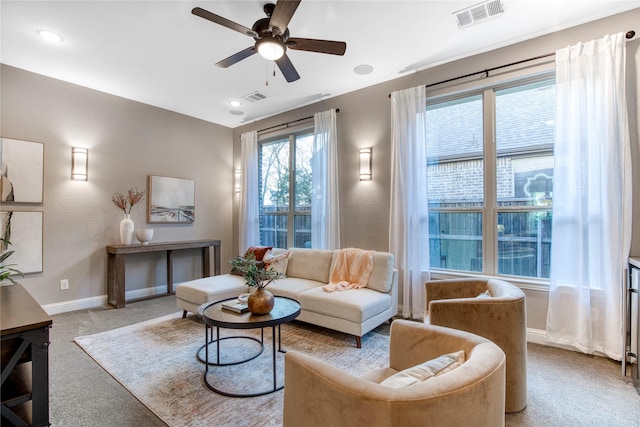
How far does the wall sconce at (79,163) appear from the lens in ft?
13.3

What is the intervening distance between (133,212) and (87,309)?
1.44 m

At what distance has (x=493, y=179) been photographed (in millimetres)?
3301

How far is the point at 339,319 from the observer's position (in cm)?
300

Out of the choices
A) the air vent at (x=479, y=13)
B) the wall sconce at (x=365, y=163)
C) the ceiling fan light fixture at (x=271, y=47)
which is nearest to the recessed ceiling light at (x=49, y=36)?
the ceiling fan light fixture at (x=271, y=47)

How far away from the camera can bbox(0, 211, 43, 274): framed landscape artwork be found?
3.53 meters

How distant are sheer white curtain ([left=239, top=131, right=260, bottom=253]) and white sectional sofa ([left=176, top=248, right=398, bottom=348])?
4.81ft

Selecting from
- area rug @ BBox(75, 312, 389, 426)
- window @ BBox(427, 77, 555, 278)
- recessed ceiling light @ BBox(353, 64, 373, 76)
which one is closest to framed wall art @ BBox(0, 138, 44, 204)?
area rug @ BBox(75, 312, 389, 426)

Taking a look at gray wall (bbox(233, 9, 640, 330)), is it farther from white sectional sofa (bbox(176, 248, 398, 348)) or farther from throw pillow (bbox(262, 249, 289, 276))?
throw pillow (bbox(262, 249, 289, 276))

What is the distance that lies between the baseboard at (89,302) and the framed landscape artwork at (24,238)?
51 cm

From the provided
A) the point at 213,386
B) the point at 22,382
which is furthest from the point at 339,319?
the point at 22,382

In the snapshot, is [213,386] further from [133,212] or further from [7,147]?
[7,147]

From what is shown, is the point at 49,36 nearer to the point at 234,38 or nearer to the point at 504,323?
the point at 234,38

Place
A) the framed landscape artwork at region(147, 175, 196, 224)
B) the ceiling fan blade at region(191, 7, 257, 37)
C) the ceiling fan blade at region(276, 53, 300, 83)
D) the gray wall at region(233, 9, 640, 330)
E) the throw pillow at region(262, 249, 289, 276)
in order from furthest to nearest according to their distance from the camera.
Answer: the framed landscape artwork at region(147, 175, 196, 224)
the throw pillow at region(262, 249, 289, 276)
the gray wall at region(233, 9, 640, 330)
the ceiling fan blade at region(276, 53, 300, 83)
the ceiling fan blade at region(191, 7, 257, 37)

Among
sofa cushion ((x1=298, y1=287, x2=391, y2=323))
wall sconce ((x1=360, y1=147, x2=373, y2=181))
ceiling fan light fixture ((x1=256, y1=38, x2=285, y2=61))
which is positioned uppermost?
ceiling fan light fixture ((x1=256, y1=38, x2=285, y2=61))
